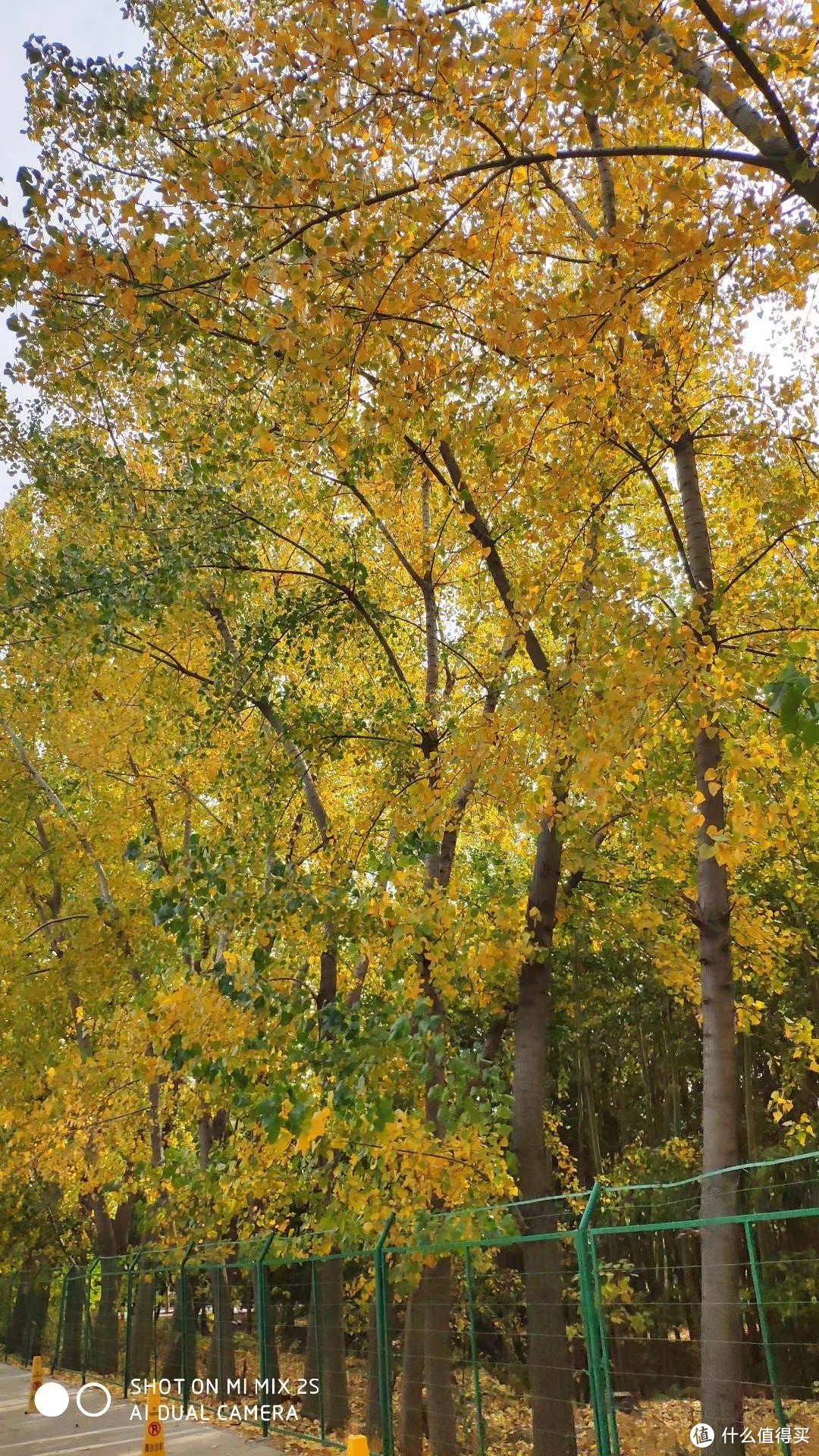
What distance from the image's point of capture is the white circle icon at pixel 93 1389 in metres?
12.3

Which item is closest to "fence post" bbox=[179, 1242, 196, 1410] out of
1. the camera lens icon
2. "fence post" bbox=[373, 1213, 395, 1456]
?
the camera lens icon

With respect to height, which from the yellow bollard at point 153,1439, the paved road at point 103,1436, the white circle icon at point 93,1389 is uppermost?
the yellow bollard at point 153,1439

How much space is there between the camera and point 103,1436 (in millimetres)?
10320

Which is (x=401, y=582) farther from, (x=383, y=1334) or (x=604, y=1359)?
(x=604, y=1359)

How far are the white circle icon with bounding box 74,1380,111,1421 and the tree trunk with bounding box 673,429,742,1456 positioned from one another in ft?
25.1

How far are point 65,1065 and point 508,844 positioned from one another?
18.7ft

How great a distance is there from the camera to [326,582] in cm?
1047

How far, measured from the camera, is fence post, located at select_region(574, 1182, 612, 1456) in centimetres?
562

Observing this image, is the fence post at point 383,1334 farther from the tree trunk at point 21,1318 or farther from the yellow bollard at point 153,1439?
the tree trunk at point 21,1318

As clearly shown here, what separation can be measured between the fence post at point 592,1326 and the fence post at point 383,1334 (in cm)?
213

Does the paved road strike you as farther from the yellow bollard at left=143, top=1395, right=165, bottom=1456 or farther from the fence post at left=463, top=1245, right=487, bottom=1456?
the fence post at left=463, top=1245, right=487, bottom=1456

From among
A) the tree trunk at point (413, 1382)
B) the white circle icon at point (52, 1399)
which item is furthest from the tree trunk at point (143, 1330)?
the tree trunk at point (413, 1382)

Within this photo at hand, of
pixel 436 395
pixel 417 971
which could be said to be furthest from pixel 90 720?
pixel 436 395

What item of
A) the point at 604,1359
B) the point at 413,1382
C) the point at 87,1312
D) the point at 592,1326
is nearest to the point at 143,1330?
the point at 87,1312
